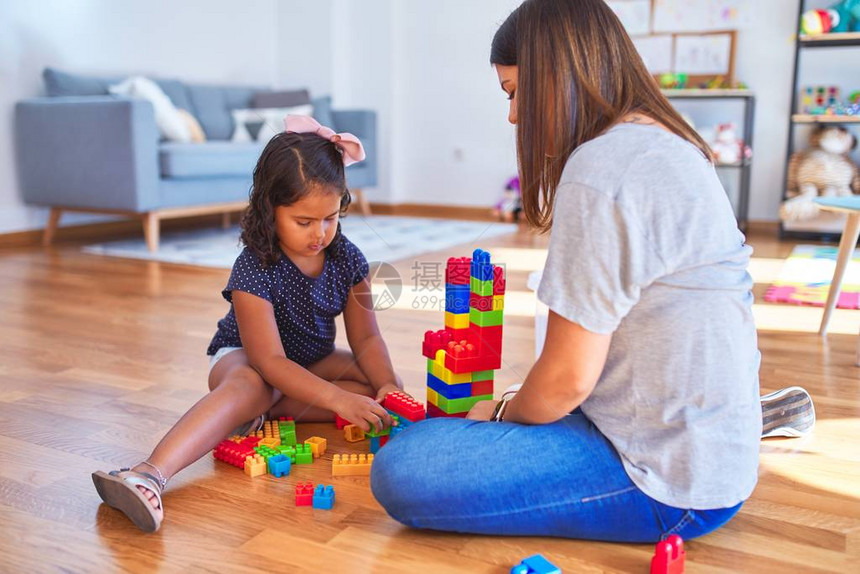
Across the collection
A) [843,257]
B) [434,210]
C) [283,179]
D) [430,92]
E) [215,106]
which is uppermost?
[430,92]

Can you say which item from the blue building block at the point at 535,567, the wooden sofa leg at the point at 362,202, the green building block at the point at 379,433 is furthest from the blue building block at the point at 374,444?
the wooden sofa leg at the point at 362,202

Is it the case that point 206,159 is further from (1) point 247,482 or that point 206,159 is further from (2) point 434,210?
(1) point 247,482

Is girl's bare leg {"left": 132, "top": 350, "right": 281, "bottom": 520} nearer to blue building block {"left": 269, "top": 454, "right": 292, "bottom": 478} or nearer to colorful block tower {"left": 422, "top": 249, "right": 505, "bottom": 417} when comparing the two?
blue building block {"left": 269, "top": 454, "right": 292, "bottom": 478}

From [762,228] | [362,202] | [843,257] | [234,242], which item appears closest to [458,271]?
[843,257]

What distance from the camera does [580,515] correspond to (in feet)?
3.42

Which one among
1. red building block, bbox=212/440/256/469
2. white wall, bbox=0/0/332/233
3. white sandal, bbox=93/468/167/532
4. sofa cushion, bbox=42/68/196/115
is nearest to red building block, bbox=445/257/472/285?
red building block, bbox=212/440/256/469

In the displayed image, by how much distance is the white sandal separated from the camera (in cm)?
111

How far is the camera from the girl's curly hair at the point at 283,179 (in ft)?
4.50

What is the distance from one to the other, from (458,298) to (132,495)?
0.56 meters

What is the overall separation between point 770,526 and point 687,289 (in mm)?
446

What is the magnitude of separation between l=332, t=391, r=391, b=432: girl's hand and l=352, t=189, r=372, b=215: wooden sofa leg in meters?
3.79

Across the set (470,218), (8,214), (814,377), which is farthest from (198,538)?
(470,218)

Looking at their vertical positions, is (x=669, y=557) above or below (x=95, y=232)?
above

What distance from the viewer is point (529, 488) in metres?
1.03
